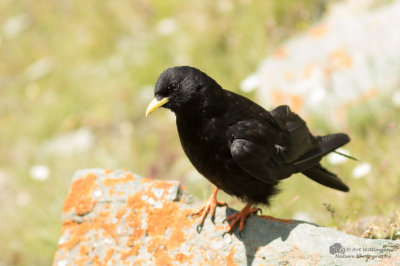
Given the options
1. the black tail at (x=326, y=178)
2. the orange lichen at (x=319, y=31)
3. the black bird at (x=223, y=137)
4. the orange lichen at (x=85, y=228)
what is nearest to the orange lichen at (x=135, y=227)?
the orange lichen at (x=85, y=228)

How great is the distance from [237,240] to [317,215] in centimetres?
193

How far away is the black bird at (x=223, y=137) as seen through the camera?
12.4 feet

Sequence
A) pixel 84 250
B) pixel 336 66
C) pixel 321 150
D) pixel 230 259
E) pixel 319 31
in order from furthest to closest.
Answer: pixel 319 31, pixel 336 66, pixel 321 150, pixel 84 250, pixel 230 259

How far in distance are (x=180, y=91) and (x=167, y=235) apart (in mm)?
1135

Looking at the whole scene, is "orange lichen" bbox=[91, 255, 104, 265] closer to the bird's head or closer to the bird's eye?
the bird's head

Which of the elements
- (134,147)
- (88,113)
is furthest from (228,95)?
(88,113)

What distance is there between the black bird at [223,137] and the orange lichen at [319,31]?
379cm

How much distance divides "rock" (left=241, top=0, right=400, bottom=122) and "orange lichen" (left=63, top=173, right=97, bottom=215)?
348 centimetres

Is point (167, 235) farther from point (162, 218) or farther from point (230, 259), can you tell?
point (230, 259)

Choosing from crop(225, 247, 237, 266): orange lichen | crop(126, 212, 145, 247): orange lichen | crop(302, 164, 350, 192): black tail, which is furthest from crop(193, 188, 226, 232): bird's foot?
crop(302, 164, 350, 192): black tail

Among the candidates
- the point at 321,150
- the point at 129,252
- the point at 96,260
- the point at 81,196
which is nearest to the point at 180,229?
the point at 129,252

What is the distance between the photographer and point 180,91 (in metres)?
3.79

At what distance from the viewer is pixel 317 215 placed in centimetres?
528

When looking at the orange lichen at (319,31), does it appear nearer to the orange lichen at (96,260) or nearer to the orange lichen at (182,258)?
the orange lichen at (182,258)
